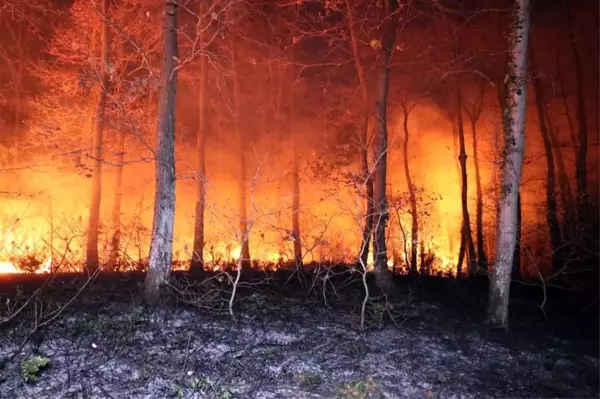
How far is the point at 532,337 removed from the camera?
945 cm

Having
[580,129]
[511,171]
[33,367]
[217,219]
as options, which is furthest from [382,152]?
[580,129]

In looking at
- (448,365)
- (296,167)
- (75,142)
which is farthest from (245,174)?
(448,365)

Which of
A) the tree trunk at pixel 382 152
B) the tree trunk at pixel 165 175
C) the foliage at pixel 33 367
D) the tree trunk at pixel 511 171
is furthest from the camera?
the tree trunk at pixel 382 152

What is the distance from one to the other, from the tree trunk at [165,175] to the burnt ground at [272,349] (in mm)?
480

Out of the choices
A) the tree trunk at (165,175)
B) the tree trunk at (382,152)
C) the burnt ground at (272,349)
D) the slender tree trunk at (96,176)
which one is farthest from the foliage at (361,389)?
the slender tree trunk at (96,176)

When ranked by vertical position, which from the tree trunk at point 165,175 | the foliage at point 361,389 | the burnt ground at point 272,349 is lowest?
the foliage at point 361,389

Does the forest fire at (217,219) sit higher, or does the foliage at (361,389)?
the forest fire at (217,219)

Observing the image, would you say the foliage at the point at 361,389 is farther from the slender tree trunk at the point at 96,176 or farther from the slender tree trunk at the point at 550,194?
the slender tree trunk at the point at 550,194

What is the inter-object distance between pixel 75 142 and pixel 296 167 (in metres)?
10.0

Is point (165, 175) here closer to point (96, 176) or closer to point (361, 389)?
point (361, 389)

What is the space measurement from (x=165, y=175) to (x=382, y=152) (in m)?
5.45

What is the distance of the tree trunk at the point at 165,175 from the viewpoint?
866 centimetres

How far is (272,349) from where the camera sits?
735 centimetres

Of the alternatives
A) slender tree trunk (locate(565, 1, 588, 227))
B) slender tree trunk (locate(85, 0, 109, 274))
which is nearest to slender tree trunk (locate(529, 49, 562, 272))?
slender tree trunk (locate(565, 1, 588, 227))
